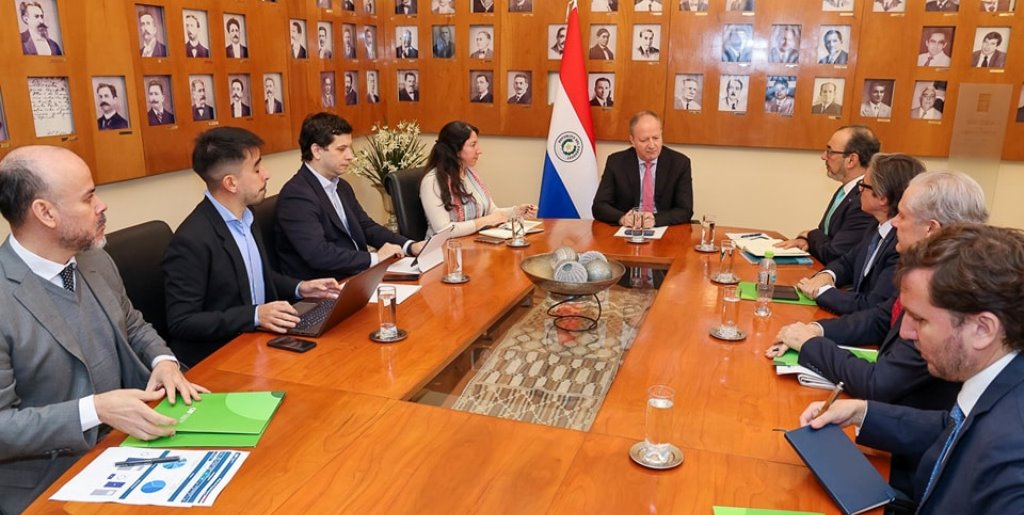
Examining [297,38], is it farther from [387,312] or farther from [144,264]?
[387,312]

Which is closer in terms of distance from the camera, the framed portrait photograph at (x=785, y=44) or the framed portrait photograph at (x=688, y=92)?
the framed portrait photograph at (x=785, y=44)

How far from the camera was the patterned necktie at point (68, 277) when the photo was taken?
1838 mm

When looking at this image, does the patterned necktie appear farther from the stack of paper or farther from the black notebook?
the stack of paper

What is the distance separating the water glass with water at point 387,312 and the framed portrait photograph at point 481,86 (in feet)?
10.6

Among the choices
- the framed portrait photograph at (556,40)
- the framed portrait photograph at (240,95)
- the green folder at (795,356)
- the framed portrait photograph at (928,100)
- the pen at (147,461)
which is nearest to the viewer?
the pen at (147,461)

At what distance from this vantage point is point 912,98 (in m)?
4.39

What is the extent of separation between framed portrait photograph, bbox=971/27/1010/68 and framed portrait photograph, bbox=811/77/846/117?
0.73 metres

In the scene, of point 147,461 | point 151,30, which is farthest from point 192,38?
point 147,461

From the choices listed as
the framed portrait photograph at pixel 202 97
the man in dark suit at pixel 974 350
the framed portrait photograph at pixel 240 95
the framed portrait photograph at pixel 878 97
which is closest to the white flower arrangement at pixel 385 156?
the framed portrait photograph at pixel 240 95

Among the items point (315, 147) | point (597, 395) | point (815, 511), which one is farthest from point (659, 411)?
point (315, 147)

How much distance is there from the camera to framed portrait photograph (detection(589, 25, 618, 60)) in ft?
15.7

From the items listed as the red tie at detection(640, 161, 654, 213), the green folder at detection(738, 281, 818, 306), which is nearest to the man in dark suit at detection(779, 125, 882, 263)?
the green folder at detection(738, 281, 818, 306)

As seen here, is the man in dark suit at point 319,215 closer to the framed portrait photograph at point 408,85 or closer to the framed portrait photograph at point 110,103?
the framed portrait photograph at point 110,103

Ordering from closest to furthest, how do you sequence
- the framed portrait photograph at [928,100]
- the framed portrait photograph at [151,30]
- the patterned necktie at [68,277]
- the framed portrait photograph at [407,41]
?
1. the patterned necktie at [68,277]
2. the framed portrait photograph at [151,30]
3. the framed portrait photograph at [928,100]
4. the framed portrait photograph at [407,41]
